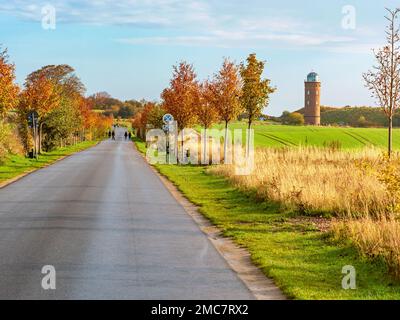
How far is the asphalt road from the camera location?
820 centimetres

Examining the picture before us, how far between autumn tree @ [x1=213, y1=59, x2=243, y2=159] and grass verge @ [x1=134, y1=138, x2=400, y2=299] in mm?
21023

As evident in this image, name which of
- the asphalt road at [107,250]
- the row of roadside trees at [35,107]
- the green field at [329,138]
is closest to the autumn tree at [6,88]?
the row of roadside trees at [35,107]

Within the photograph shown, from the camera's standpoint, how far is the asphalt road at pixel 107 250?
8.20 metres

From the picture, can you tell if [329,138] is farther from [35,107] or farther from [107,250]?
[107,250]

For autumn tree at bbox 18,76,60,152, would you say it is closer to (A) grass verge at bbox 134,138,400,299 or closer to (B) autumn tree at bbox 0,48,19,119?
(B) autumn tree at bbox 0,48,19,119

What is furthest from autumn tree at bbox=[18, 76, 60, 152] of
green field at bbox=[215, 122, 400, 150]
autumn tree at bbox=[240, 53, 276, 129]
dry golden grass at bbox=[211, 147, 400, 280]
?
green field at bbox=[215, 122, 400, 150]

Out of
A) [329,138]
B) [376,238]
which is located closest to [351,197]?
[376,238]

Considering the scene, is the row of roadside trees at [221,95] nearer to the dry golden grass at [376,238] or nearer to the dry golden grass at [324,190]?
the dry golden grass at [324,190]

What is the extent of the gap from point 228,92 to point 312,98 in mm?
117958

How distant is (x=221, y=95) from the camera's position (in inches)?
1574

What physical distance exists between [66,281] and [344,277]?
4.03 metres

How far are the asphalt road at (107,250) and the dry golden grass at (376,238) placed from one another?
2.38 meters
